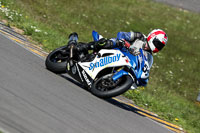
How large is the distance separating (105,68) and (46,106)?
261 cm

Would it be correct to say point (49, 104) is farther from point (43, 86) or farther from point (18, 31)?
point (18, 31)

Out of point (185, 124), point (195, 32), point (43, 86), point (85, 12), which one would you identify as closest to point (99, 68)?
point (43, 86)

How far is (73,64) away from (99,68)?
1.81 feet

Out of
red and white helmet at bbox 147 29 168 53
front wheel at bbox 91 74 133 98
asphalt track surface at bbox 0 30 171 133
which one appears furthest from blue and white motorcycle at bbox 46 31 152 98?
red and white helmet at bbox 147 29 168 53

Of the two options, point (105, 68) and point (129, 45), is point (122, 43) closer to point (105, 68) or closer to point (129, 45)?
point (129, 45)

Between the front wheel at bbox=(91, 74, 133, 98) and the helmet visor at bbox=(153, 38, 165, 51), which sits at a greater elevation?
the helmet visor at bbox=(153, 38, 165, 51)

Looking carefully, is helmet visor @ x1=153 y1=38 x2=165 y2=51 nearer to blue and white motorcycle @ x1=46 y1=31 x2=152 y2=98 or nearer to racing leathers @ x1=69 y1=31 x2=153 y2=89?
racing leathers @ x1=69 y1=31 x2=153 y2=89

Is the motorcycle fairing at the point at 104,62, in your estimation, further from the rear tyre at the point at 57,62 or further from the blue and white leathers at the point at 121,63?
the rear tyre at the point at 57,62

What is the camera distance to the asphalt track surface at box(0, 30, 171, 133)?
4242 millimetres

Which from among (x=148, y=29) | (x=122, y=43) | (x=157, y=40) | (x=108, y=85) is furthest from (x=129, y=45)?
(x=148, y=29)

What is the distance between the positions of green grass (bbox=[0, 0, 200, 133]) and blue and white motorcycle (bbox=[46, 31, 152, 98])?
229cm

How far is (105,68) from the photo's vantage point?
24.4 feet

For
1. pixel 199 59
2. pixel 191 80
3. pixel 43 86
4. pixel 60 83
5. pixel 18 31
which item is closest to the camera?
pixel 43 86

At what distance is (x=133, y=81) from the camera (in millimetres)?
7258
